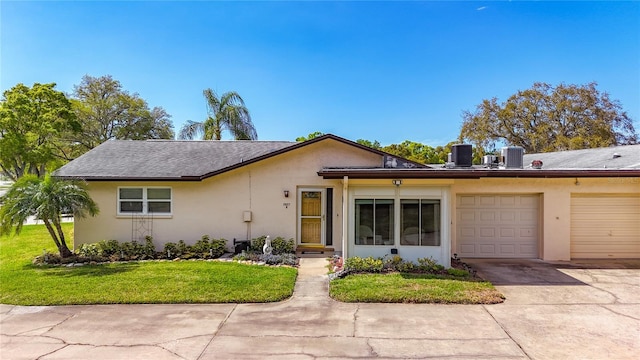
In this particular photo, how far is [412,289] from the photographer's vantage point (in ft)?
25.3

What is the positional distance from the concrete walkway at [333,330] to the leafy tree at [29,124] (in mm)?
22477

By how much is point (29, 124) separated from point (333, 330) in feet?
95.4

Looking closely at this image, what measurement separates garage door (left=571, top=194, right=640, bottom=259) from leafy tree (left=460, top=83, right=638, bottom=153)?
23.7m

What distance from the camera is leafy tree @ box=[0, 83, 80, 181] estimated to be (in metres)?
23.5

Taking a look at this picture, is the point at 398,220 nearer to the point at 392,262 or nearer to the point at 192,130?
the point at 392,262

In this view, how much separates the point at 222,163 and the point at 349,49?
9.27 m

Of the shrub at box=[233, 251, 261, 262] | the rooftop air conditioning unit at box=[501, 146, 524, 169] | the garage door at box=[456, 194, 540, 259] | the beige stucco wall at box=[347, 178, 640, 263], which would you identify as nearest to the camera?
the shrub at box=[233, 251, 261, 262]

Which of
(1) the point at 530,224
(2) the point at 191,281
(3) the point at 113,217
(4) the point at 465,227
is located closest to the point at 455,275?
(4) the point at 465,227

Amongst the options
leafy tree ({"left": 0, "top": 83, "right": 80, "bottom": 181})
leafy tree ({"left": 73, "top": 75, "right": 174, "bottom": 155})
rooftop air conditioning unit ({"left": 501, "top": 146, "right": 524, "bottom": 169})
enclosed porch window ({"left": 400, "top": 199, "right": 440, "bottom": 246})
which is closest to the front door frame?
enclosed porch window ({"left": 400, "top": 199, "right": 440, "bottom": 246})

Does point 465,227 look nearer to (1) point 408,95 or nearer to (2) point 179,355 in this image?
(2) point 179,355

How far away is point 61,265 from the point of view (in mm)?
10094

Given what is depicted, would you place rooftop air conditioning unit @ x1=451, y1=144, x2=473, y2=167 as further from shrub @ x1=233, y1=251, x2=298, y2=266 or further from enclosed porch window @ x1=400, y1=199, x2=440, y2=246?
shrub @ x1=233, y1=251, x2=298, y2=266

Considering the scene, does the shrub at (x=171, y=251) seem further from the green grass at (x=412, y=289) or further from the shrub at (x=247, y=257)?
the green grass at (x=412, y=289)

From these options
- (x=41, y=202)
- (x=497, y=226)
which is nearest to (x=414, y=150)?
(x=497, y=226)
